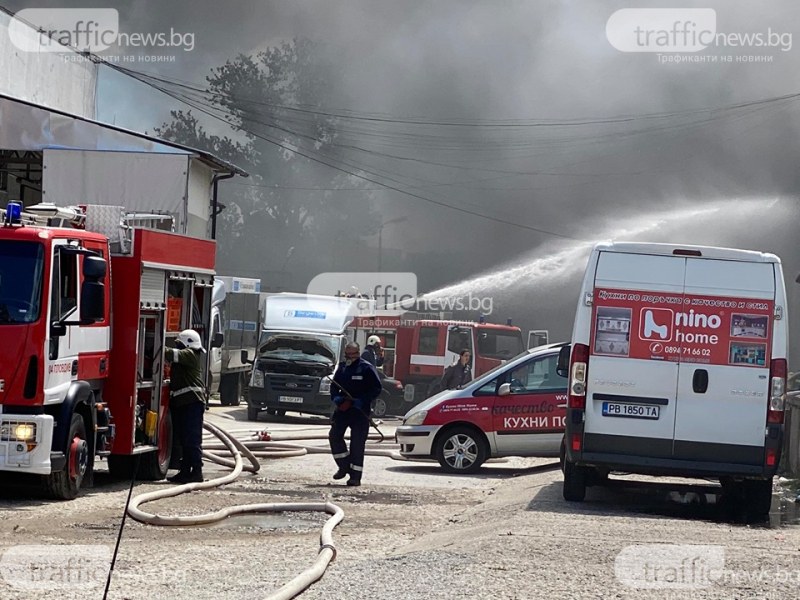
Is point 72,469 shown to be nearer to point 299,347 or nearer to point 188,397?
point 188,397

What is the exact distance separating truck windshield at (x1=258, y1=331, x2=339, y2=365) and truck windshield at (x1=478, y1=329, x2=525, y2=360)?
423 centimetres

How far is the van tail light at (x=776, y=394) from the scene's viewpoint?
34.0 ft

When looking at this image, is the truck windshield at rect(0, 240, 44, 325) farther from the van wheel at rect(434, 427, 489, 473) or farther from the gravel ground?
the van wheel at rect(434, 427, 489, 473)

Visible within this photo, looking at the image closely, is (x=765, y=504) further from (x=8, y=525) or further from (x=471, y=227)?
(x=471, y=227)

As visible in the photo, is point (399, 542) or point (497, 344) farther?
point (497, 344)

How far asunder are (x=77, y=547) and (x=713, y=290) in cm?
596

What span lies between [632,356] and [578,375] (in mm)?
527

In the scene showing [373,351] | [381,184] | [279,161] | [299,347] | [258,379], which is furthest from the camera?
[279,161]

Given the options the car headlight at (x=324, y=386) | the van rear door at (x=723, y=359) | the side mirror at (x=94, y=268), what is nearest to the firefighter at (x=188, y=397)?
the side mirror at (x=94, y=268)

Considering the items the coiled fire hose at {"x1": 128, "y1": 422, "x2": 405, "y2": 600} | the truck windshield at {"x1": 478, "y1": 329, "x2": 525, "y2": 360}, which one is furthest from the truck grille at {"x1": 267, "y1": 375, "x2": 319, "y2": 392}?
the truck windshield at {"x1": 478, "y1": 329, "x2": 525, "y2": 360}

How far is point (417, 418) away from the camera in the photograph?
48.9ft

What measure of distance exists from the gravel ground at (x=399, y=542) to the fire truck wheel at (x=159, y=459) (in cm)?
51

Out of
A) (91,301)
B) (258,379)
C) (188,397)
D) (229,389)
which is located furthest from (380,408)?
(91,301)

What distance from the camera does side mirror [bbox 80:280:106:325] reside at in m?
10.3
